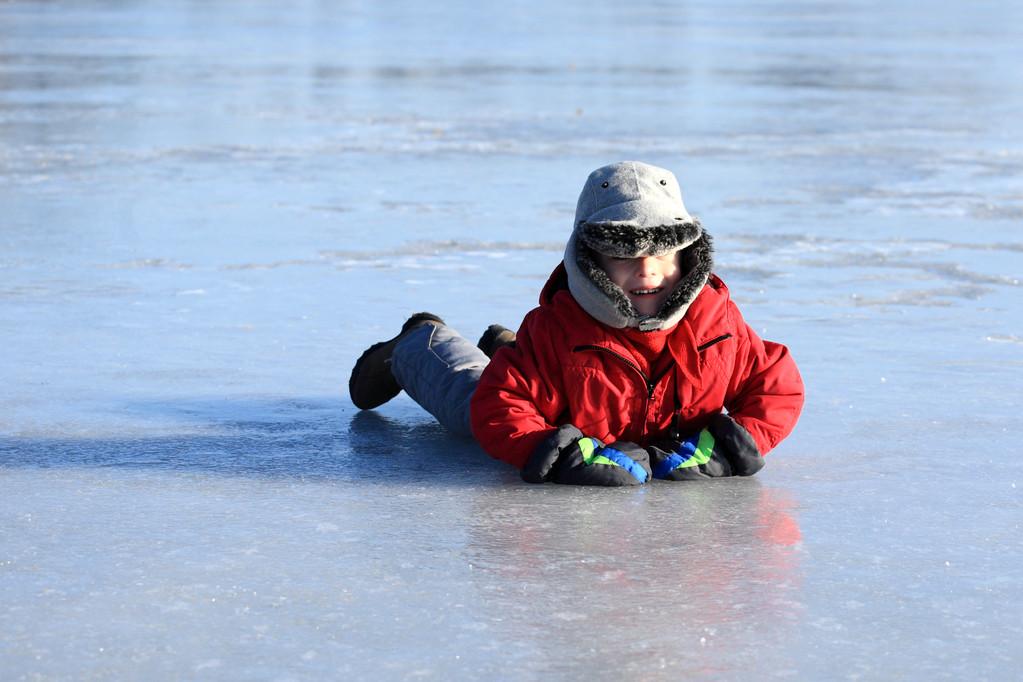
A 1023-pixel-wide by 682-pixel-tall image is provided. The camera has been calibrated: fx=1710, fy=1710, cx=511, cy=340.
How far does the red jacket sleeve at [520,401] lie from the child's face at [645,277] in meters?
0.19

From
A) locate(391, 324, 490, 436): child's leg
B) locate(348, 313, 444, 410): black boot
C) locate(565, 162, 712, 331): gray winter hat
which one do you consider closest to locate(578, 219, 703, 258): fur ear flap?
locate(565, 162, 712, 331): gray winter hat

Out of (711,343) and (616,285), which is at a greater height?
(616,285)

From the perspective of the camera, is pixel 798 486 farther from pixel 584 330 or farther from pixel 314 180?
pixel 314 180

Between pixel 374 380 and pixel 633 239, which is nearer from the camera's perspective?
pixel 633 239

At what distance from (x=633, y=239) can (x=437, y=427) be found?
0.92m

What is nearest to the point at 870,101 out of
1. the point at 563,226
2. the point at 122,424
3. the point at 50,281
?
the point at 563,226

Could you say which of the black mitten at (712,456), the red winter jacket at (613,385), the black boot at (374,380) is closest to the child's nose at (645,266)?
the red winter jacket at (613,385)

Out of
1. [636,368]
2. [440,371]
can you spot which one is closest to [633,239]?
[636,368]

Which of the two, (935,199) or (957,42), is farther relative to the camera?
(957,42)

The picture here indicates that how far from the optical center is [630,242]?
3.52 meters

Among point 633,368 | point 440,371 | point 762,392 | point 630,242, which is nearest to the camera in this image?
point 630,242

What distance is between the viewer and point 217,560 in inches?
120

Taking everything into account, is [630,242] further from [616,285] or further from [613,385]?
[613,385]

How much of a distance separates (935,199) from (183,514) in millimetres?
5518
